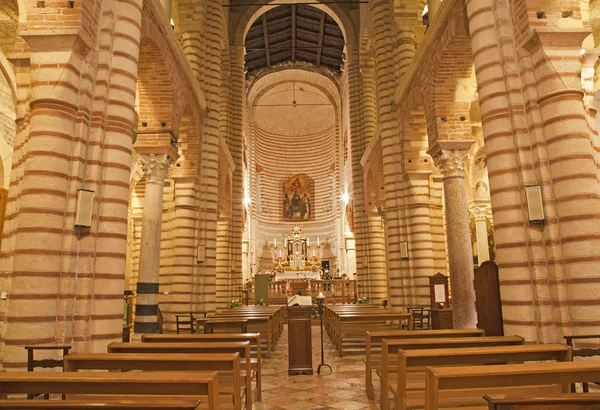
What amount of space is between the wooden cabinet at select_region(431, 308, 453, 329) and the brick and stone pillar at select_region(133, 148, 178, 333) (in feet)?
21.7

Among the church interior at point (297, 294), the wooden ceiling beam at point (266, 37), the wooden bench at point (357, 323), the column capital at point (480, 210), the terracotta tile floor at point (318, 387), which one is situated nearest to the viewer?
the church interior at point (297, 294)

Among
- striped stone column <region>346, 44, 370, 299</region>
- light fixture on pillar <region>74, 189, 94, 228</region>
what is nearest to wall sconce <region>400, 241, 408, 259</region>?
striped stone column <region>346, 44, 370, 299</region>

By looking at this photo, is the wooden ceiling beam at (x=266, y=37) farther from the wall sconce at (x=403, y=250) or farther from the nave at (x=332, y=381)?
the nave at (x=332, y=381)

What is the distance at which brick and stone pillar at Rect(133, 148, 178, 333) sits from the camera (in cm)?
988

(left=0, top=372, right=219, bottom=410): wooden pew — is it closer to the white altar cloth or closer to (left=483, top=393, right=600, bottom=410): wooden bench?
(left=483, top=393, right=600, bottom=410): wooden bench

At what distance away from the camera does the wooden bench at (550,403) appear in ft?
7.80

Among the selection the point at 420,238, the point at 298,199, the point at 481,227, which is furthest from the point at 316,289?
the point at 298,199

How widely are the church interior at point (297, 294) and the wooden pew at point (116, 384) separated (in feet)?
0.05

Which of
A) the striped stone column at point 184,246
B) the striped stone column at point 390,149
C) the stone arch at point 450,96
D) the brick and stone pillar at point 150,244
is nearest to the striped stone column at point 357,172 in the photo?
the striped stone column at point 390,149

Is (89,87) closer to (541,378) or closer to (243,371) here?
(243,371)

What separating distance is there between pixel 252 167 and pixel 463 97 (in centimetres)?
2412

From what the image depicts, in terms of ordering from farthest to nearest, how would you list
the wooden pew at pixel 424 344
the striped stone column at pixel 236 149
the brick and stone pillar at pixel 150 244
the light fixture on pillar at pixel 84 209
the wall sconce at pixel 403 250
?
the striped stone column at pixel 236 149 → the wall sconce at pixel 403 250 → the brick and stone pillar at pixel 150 244 → the light fixture on pillar at pixel 84 209 → the wooden pew at pixel 424 344

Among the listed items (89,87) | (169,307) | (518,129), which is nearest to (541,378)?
(518,129)

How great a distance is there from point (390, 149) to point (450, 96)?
3.14 m
